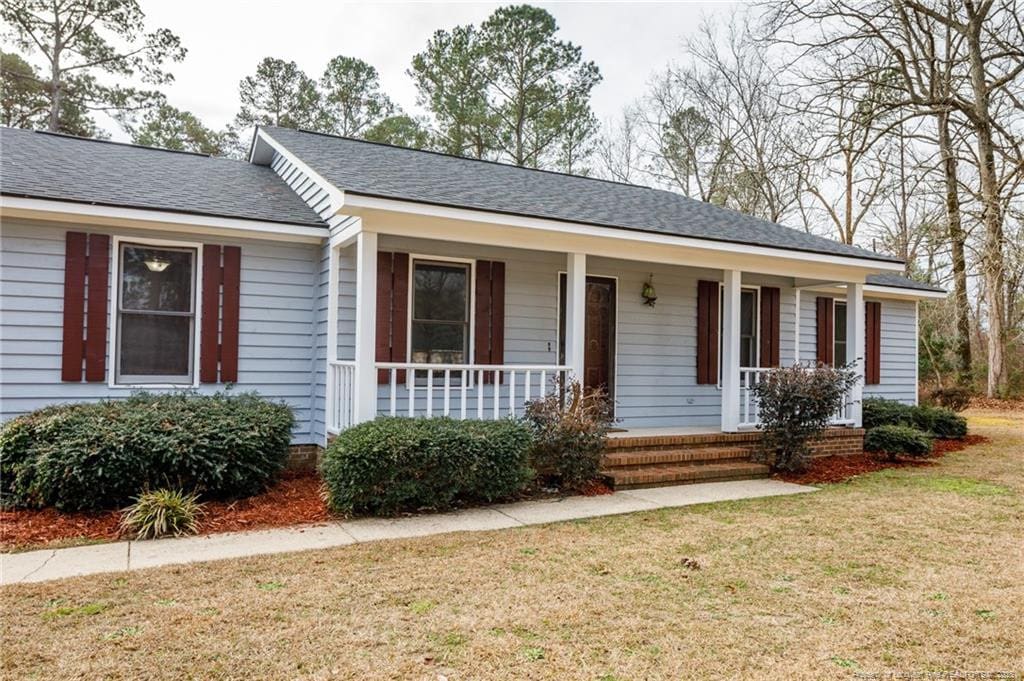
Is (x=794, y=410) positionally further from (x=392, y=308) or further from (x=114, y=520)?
(x=114, y=520)

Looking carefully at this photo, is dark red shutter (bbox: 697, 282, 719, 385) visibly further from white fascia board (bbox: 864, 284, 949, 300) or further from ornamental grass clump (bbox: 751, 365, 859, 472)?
white fascia board (bbox: 864, 284, 949, 300)

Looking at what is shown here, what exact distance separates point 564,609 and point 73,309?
225 inches

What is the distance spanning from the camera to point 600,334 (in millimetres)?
9125

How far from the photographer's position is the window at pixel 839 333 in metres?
11.7

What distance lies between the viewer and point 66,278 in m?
6.59

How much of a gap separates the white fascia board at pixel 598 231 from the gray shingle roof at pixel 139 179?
1645mm

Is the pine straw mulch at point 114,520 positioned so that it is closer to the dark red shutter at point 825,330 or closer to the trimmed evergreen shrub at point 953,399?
the dark red shutter at point 825,330

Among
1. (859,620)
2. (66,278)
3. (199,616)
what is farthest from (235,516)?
(859,620)

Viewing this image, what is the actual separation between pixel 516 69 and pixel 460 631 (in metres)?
18.6

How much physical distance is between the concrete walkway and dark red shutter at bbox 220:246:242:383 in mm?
2524

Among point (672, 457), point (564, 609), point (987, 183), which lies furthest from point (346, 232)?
point (987, 183)

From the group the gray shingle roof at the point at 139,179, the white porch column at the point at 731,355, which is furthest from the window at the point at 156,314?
the white porch column at the point at 731,355

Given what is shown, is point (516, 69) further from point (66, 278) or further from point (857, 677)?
point (857, 677)

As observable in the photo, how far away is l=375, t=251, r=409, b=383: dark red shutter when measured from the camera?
7.59 meters
